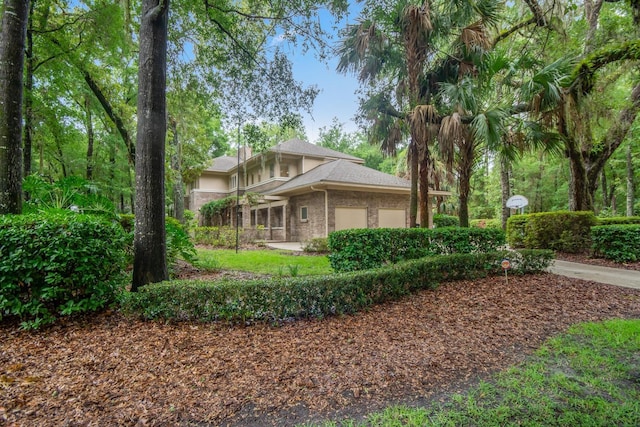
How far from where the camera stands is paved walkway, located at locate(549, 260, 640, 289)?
6.11 m

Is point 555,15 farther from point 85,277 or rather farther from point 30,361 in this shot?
point 30,361

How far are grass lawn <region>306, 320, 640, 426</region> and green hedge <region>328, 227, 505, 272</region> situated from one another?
335 cm

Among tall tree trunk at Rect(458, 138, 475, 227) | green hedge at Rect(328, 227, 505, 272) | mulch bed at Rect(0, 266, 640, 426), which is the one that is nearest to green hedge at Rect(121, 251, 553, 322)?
mulch bed at Rect(0, 266, 640, 426)

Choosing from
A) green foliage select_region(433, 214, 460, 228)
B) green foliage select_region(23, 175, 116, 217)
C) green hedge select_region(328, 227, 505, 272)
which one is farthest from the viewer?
green foliage select_region(433, 214, 460, 228)

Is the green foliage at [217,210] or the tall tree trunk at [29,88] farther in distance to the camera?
the green foliage at [217,210]

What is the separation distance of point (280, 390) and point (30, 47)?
35.4 ft

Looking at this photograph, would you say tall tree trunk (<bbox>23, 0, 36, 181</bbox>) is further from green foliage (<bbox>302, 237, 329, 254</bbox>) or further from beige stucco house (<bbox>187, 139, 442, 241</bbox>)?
green foliage (<bbox>302, 237, 329, 254</bbox>)

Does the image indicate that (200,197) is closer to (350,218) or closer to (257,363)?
(350,218)

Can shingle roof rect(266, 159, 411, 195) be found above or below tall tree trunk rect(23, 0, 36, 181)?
below

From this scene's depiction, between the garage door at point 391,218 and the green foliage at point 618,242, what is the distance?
8.52 metres

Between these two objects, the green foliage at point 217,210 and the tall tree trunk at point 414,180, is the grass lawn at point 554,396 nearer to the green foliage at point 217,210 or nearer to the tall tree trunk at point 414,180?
the tall tree trunk at point 414,180

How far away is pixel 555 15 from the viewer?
9.02 meters

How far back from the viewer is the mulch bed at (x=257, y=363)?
2.23 meters

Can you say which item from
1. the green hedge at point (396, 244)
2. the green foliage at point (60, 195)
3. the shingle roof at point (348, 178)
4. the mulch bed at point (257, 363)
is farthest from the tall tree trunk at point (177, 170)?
the mulch bed at point (257, 363)
